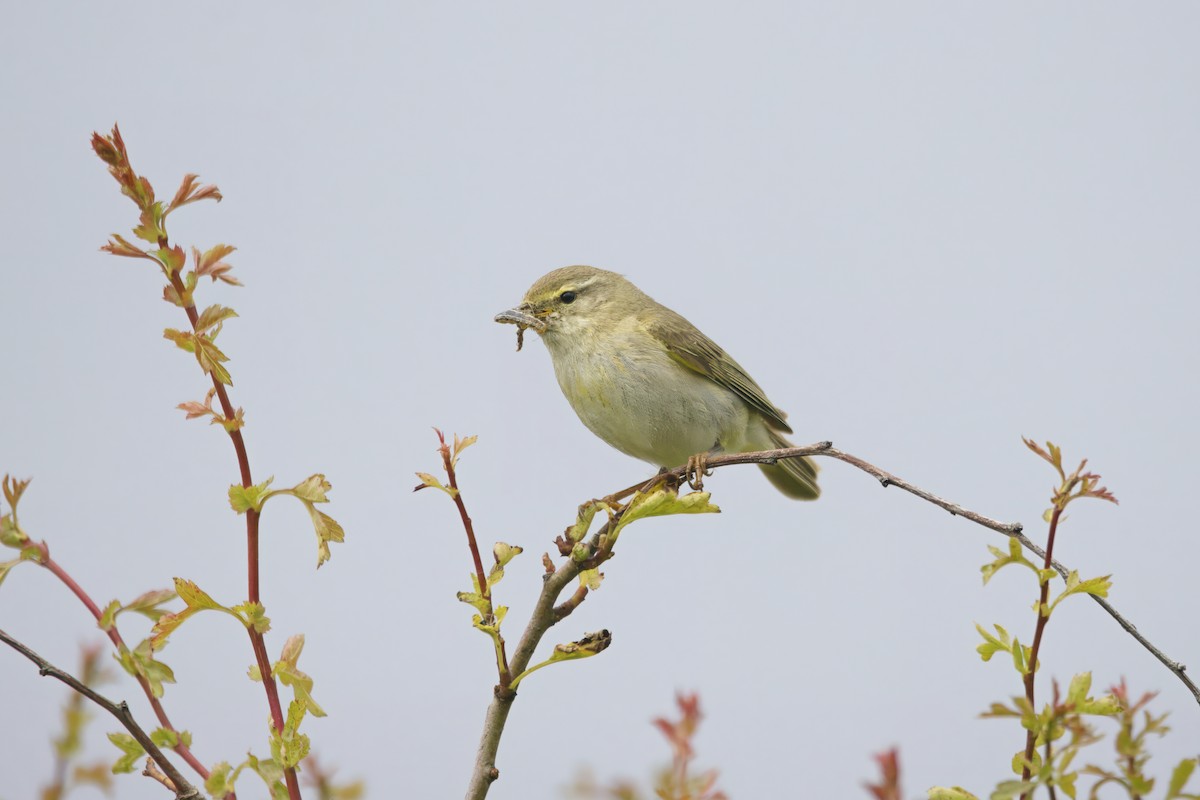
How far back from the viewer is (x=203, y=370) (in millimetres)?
1392

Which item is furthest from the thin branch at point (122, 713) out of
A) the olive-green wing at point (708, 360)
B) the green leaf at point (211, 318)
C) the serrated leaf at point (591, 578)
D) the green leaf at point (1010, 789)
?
the olive-green wing at point (708, 360)

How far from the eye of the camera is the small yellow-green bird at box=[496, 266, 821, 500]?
145 inches

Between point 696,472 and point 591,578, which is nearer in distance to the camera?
point 591,578

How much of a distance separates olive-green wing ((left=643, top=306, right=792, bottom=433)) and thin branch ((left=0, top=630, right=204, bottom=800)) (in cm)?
269

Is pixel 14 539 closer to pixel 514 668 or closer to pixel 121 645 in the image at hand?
pixel 121 645

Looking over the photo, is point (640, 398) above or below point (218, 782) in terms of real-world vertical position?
above

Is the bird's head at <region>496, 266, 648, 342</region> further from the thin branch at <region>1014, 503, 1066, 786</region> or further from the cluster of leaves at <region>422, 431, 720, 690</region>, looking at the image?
the thin branch at <region>1014, 503, 1066, 786</region>

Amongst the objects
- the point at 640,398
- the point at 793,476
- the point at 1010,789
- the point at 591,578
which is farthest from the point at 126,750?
the point at 793,476

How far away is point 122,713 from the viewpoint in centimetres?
132

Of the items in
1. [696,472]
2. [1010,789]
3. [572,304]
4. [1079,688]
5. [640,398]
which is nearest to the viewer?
[1010,789]

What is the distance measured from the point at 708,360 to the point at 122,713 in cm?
285

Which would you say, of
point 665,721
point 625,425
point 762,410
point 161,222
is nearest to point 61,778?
point 161,222

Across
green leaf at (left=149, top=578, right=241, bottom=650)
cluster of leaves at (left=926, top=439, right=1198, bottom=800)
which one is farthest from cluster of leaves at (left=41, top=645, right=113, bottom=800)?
cluster of leaves at (left=926, top=439, right=1198, bottom=800)

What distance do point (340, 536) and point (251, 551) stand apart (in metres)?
0.11
